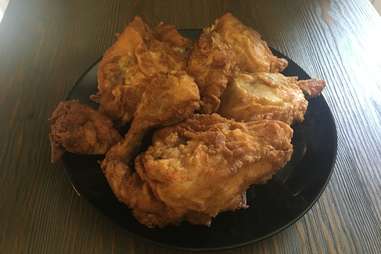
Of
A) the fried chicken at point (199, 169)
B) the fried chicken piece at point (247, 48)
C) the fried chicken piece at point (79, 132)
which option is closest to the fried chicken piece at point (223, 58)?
the fried chicken piece at point (247, 48)

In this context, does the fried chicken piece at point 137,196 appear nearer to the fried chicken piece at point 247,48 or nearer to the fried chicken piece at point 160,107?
the fried chicken piece at point 160,107

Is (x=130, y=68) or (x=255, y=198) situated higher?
(x=130, y=68)

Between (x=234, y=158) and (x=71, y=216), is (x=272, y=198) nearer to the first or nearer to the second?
(x=234, y=158)

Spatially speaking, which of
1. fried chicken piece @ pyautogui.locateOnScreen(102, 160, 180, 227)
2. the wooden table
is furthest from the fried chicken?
the wooden table

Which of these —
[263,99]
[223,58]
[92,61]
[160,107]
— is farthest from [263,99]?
[92,61]

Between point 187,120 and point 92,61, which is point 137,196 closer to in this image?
point 187,120

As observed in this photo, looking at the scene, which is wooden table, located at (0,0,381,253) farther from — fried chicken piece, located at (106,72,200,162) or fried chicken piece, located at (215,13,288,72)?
fried chicken piece, located at (215,13,288,72)
